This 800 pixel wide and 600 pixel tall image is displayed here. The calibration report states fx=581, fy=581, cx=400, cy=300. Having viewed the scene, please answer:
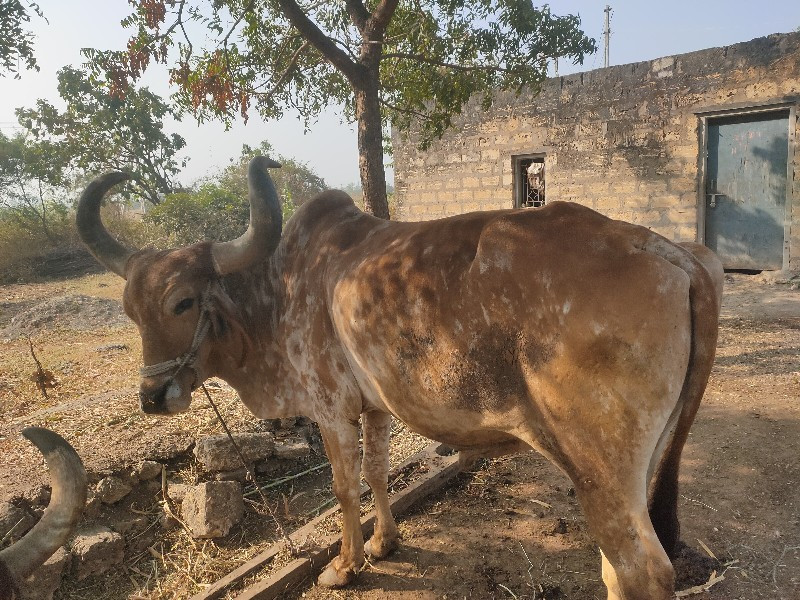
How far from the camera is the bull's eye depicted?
2.98 meters

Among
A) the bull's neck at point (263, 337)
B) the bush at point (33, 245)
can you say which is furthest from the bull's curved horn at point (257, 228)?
the bush at point (33, 245)

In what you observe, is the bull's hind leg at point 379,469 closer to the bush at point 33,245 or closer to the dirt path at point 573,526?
the dirt path at point 573,526

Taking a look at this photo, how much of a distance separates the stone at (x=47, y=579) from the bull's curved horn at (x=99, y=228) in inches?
61.4

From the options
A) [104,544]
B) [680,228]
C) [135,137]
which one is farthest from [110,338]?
[135,137]

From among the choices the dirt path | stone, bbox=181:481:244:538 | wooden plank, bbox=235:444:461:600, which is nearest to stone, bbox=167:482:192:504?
stone, bbox=181:481:244:538

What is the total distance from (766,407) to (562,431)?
3.76 m

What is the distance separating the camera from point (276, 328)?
312 cm

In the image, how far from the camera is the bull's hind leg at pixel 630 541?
1859mm

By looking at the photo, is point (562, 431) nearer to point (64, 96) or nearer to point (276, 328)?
point (276, 328)

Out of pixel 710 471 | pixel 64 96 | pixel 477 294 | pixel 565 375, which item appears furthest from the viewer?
pixel 64 96

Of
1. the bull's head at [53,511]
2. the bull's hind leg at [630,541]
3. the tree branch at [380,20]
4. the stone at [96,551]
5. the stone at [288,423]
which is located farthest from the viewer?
the tree branch at [380,20]

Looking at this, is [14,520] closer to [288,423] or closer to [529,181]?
[288,423]

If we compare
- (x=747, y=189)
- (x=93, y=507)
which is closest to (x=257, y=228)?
(x=93, y=507)

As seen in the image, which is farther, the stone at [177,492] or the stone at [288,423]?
the stone at [288,423]
